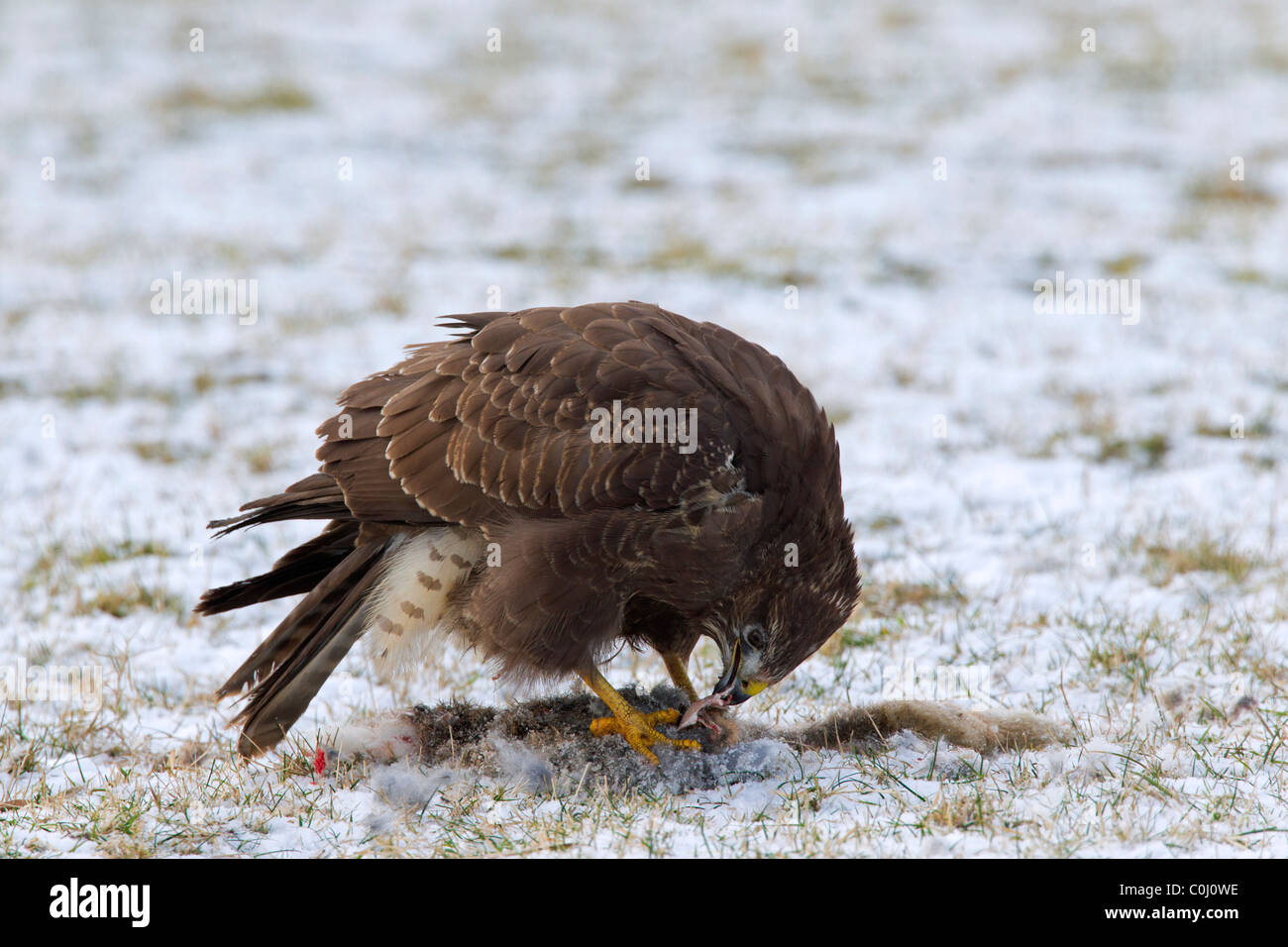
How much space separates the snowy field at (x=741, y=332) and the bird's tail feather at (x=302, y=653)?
0.15 meters

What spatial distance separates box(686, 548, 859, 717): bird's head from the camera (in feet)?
13.2

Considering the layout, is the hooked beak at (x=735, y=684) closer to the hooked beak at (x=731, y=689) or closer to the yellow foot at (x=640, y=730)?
the hooked beak at (x=731, y=689)

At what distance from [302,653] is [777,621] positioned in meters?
1.56

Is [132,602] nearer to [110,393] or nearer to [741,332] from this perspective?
[110,393]

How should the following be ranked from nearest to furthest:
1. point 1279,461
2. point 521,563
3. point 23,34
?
point 521,563 → point 1279,461 → point 23,34

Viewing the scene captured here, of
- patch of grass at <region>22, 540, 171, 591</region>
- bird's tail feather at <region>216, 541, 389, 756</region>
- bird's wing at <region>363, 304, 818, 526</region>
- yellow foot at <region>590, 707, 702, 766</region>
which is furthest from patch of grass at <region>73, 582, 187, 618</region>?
yellow foot at <region>590, 707, 702, 766</region>

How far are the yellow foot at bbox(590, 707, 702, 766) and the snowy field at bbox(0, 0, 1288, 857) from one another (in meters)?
0.28

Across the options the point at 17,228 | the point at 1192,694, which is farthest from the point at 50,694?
the point at 17,228

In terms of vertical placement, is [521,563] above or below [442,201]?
below

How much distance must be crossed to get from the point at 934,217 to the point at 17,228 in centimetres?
788

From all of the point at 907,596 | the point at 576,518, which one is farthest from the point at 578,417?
the point at 907,596

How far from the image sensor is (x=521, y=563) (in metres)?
4.02

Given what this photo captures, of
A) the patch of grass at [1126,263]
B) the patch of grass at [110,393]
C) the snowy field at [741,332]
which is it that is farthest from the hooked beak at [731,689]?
the patch of grass at [1126,263]
